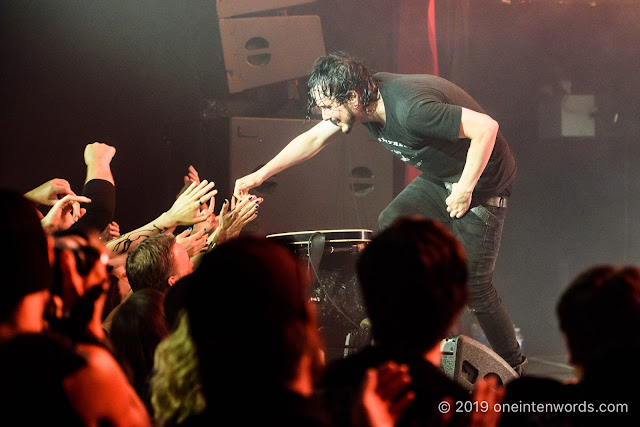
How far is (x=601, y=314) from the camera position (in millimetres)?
1156

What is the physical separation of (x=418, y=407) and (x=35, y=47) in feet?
13.2

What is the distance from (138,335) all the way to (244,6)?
11.0ft

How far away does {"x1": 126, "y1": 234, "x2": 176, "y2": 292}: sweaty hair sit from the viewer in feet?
8.04

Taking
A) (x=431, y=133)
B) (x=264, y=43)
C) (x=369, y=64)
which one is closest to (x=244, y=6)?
(x=264, y=43)

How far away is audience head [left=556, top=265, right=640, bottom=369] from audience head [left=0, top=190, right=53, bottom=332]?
3.03 feet

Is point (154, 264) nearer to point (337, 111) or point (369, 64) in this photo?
point (337, 111)

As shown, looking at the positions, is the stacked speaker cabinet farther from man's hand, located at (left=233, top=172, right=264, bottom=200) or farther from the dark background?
man's hand, located at (left=233, top=172, right=264, bottom=200)

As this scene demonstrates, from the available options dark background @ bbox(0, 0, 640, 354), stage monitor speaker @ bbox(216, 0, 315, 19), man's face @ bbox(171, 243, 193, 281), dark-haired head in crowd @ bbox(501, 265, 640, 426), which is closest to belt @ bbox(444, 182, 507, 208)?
man's face @ bbox(171, 243, 193, 281)

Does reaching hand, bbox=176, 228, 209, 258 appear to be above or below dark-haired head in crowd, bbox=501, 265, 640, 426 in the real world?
below

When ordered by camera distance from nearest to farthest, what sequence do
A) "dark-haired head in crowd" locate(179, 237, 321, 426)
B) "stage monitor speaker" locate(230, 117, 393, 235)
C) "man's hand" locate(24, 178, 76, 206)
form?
"dark-haired head in crowd" locate(179, 237, 321, 426)
"man's hand" locate(24, 178, 76, 206)
"stage monitor speaker" locate(230, 117, 393, 235)

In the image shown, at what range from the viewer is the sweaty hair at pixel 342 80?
9.41 feet

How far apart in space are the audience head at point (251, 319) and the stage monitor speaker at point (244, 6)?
12.9 feet

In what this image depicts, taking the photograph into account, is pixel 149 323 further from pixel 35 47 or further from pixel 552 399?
pixel 35 47

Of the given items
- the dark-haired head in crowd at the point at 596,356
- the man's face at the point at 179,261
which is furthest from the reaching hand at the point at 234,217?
the dark-haired head in crowd at the point at 596,356
